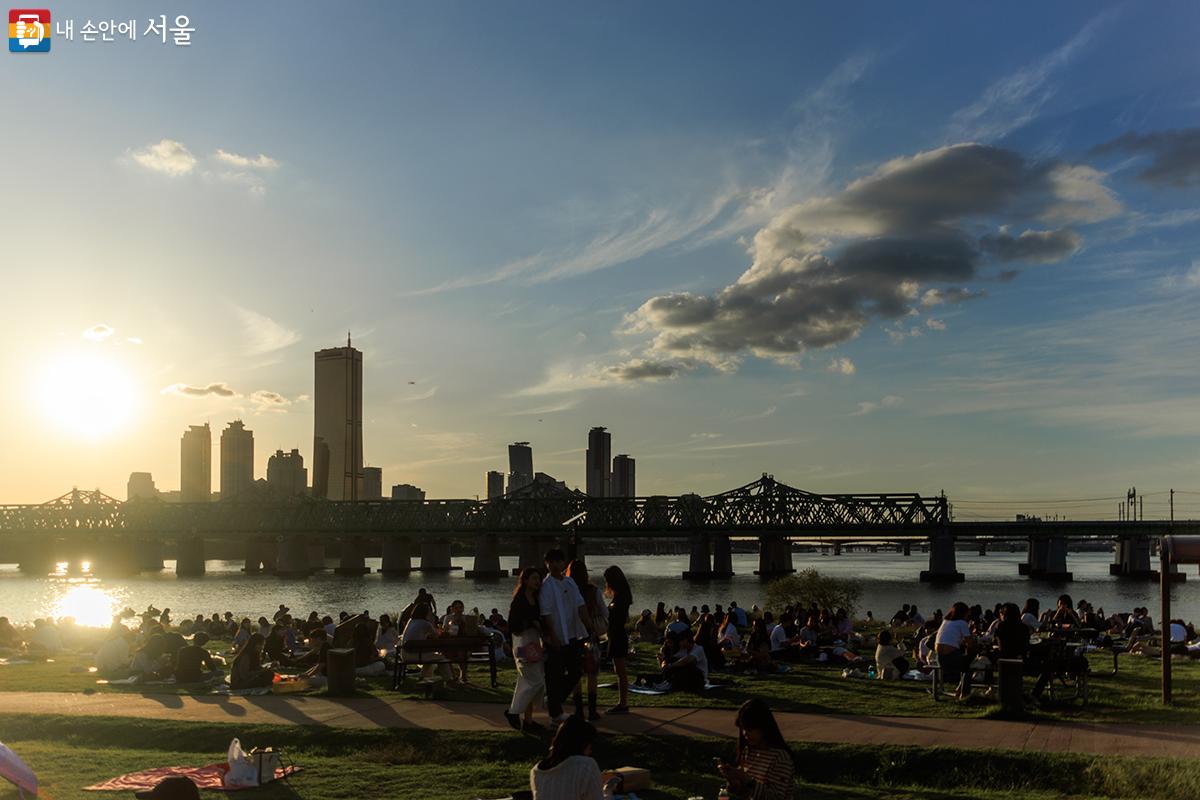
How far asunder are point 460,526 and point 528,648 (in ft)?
503

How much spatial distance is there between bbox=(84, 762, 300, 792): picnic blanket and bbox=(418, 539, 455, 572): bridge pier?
15860cm

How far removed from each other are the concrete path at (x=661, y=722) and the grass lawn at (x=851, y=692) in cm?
71

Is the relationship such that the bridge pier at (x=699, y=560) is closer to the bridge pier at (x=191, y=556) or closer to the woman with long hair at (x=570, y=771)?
the bridge pier at (x=191, y=556)

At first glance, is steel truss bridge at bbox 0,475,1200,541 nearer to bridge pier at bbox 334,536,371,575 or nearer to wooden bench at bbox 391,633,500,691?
bridge pier at bbox 334,536,371,575

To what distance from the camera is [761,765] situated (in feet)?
28.7

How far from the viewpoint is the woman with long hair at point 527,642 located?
44.4 ft

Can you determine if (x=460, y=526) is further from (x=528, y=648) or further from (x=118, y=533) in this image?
(x=528, y=648)

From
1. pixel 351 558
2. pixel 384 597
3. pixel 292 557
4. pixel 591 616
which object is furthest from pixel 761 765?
pixel 292 557

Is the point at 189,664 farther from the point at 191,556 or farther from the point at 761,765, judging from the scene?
the point at 191,556

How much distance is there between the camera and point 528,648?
13516mm

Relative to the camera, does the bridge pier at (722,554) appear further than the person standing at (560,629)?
Yes

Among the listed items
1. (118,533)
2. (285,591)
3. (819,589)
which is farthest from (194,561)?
(819,589)

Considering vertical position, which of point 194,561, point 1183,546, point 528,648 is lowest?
point 194,561

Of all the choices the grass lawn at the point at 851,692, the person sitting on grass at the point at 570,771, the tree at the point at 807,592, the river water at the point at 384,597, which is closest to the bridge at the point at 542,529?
the river water at the point at 384,597
